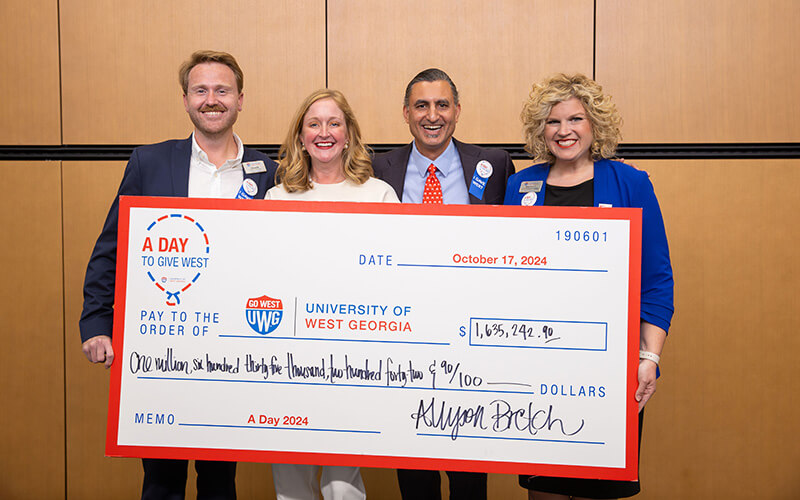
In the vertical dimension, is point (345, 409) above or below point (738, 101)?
below

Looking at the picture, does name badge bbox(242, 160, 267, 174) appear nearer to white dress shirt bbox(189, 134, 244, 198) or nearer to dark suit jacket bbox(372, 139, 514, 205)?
white dress shirt bbox(189, 134, 244, 198)

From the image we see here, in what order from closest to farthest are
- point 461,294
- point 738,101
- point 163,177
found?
1. point 461,294
2. point 163,177
3. point 738,101

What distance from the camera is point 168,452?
5.15ft

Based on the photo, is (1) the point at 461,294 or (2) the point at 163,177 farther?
(2) the point at 163,177

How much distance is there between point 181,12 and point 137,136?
2.26ft

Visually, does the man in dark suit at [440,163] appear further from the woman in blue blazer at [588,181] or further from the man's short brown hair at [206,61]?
the man's short brown hair at [206,61]

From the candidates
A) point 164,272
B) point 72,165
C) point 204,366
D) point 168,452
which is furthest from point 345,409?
point 72,165

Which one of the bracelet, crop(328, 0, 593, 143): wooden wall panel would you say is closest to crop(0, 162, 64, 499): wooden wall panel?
crop(328, 0, 593, 143): wooden wall panel

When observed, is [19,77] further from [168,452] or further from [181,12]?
[168,452]

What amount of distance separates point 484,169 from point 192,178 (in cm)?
112

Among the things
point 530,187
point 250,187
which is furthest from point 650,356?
point 250,187

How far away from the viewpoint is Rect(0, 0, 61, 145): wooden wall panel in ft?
9.04

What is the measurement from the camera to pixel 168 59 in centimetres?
271

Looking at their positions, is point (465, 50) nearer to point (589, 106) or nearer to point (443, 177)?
point (443, 177)
